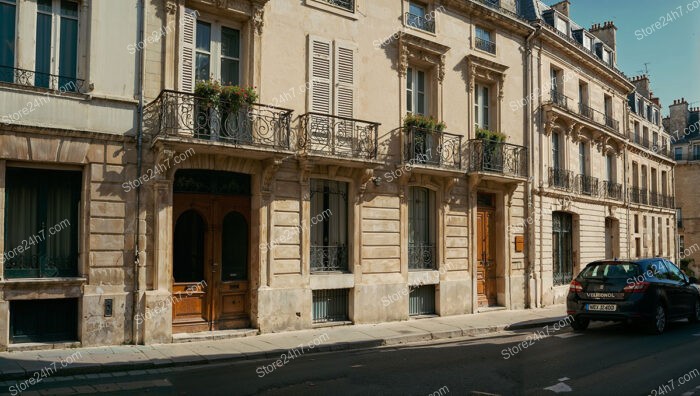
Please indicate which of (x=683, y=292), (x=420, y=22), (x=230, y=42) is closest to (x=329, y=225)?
(x=230, y=42)

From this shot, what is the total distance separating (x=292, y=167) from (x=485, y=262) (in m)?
7.68

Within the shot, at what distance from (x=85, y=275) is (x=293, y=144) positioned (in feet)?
16.5

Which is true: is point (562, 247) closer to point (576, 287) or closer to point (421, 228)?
point (421, 228)

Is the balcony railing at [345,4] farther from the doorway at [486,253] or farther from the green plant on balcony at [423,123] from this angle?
the doorway at [486,253]

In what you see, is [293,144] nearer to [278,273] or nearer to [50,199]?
[278,273]

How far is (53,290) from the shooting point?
10070mm

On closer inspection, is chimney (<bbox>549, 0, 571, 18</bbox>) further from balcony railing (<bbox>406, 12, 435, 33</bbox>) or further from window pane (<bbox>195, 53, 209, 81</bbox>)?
window pane (<bbox>195, 53, 209, 81</bbox>)

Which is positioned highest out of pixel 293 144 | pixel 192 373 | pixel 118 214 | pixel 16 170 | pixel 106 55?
pixel 106 55

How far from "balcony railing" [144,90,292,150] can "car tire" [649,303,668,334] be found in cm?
861

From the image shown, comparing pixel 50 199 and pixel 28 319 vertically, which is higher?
pixel 50 199

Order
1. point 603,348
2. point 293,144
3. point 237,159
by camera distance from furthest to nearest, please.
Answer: point 293,144 → point 237,159 → point 603,348

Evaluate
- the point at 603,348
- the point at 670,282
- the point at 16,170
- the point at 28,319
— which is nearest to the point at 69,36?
the point at 16,170

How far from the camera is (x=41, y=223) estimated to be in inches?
407

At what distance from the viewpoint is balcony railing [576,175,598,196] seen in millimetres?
22375
